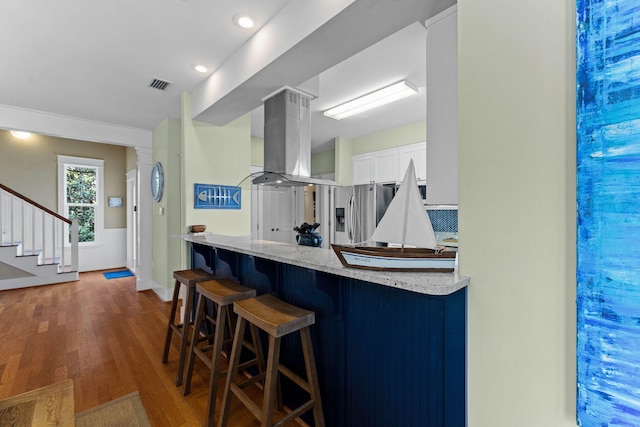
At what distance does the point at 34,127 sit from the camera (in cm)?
380

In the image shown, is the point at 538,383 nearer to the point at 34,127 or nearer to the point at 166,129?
the point at 166,129

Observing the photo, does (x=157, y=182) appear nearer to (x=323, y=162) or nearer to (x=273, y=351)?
(x=323, y=162)

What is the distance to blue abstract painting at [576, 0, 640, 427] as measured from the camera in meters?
0.74

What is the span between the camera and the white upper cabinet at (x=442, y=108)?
1470 mm

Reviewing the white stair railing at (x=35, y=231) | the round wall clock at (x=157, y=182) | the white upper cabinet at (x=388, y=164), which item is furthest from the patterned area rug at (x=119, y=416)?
the white stair railing at (x=35, y=231)

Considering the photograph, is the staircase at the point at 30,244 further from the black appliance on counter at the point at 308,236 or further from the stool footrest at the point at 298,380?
the stool footrest at the point at 298,380

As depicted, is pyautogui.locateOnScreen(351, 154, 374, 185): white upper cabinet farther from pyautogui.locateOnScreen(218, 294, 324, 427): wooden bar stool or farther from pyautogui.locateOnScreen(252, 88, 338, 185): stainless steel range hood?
pyautogui.locateOnScreen(218, 294, 324, 427): wooden bar stool

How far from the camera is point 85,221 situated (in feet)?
20.1

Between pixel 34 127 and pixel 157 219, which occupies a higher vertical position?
pixel 34 127

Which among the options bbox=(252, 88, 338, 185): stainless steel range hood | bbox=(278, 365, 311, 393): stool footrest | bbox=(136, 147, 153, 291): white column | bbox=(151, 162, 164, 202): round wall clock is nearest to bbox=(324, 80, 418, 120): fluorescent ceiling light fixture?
bbox=(252, 88, 338, 185): stainless steel range hood

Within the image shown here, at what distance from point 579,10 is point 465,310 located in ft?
3.27

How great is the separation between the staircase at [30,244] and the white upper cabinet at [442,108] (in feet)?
20.5

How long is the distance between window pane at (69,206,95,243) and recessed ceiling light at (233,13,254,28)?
6028mm

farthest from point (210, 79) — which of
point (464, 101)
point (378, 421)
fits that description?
point (378, 421)
